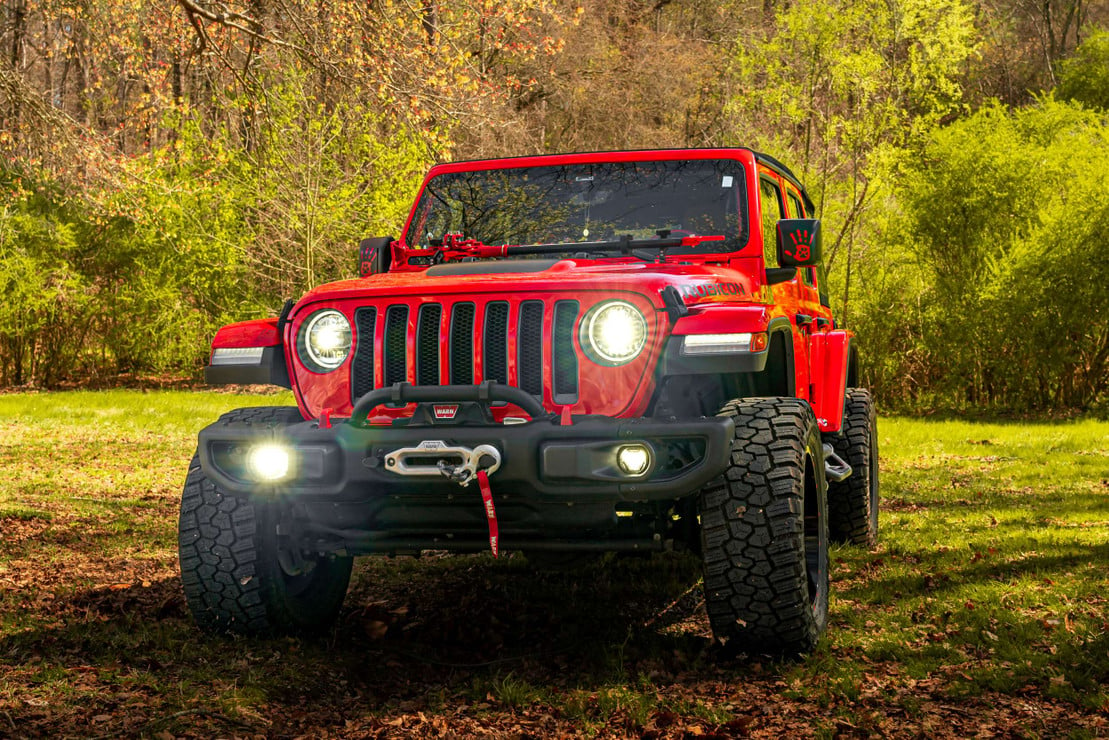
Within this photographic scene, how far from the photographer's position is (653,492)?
3779mm

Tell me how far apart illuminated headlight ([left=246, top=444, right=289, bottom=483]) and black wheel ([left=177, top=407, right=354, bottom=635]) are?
227 millimetres

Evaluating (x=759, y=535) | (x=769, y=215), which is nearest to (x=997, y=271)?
Result: (x=769, y=215)

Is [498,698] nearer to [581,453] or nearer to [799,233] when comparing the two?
[581,453]

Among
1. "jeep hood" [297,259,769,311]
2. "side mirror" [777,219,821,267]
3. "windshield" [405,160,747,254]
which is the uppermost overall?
"windshield" [405,160,747,254]

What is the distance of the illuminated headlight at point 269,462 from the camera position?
13.1 feet

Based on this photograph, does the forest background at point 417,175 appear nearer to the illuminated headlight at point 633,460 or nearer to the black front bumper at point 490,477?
the black front bumper at point 490,477

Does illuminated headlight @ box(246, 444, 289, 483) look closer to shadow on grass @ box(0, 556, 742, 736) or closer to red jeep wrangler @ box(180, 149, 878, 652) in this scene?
red jeep wrangler @ box(180, 149, 878, 652)

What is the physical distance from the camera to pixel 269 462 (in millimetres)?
4020

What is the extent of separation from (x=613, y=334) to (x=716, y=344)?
0.36 meters

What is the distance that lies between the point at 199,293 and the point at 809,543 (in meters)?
18.2

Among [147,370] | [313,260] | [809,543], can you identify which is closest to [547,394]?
[809,543]

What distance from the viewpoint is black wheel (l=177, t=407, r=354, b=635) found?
4.37 metres

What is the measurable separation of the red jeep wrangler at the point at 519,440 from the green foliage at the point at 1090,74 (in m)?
31.8

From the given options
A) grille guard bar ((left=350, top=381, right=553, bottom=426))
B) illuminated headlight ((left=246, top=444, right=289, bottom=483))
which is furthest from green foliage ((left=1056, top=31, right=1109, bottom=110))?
illuminated headlight ((left=246, top=444, right=289, bottom=483))
